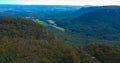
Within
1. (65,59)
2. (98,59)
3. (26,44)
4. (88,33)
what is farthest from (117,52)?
(88,33)

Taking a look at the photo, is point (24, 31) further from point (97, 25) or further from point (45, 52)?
point (97, 25)

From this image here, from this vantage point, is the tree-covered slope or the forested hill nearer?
the forested hill

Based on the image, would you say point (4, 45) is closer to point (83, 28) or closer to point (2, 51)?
point (2, 51)

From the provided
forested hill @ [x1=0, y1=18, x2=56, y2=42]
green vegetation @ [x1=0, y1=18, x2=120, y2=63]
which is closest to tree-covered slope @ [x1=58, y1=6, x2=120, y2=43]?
forested hill @ [x1=0, y1=18, x2=56, y2=42]

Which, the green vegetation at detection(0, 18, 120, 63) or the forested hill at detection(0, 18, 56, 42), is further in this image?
the forested hill at detection(0, 18, 56, 42)

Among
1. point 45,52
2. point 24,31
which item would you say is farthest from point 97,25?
point 45,52

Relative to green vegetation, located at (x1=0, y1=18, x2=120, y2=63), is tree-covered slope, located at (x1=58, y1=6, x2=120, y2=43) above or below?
below

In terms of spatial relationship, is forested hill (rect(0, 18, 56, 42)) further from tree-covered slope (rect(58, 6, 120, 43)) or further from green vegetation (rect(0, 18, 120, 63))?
tree-covered slope (rect(58, 6, 120, 43))

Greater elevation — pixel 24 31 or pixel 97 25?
pixel 24 31

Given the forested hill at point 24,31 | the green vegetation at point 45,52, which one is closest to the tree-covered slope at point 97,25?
the forested hill at point 24,31

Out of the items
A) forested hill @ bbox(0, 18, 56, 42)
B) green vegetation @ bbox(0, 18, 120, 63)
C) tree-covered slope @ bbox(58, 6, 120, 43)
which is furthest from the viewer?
tree-covered slope @ bbox(58, 6, 120, 43)

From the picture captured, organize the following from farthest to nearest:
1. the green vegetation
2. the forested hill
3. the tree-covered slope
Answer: the tree-covered slope, the forested hill, the green vegetation

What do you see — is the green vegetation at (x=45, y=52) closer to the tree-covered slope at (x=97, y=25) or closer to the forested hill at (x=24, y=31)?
the forested hill at (x=24, y=31)

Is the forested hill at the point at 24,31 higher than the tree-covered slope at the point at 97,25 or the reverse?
higher
